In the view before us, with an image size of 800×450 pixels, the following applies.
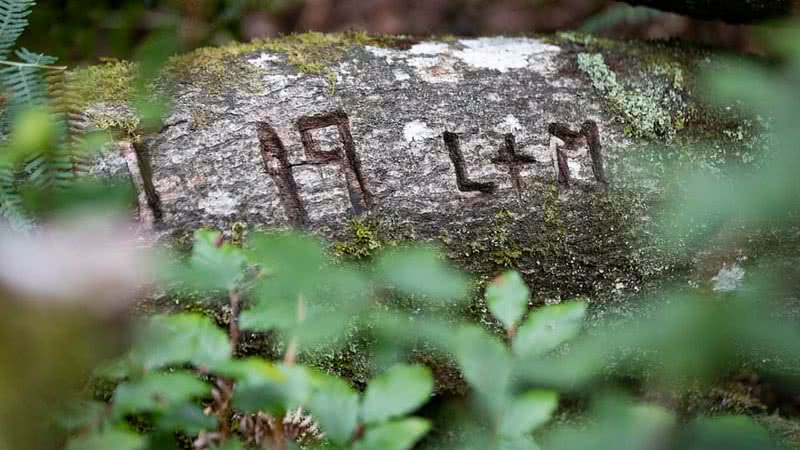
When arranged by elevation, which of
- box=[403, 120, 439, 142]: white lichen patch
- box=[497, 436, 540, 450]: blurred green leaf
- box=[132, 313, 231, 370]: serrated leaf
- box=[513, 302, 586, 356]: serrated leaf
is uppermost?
box=[132, 313, 231, 370]: serrated leaf

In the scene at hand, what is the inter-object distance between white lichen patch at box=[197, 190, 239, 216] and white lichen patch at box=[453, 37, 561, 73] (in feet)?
2.73

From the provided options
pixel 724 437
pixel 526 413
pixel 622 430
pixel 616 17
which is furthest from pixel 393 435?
pixel 616 17

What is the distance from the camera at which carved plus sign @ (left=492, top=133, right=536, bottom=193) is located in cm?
202

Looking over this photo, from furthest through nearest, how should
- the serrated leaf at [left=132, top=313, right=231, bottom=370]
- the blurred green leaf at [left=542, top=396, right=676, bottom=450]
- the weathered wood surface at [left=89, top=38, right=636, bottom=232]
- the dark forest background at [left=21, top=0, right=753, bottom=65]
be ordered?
1. the dark forest background at [left=21, top=0, right=753, bottom=65]
2. the weathered wood surface at [left=89, top=38, right=636, bottom=232]
3. the serrated leaf at [left=132, top=313, right=231, bottom=370]
4. the blurred green leaf at [left=542, top=396, right=676, bottom=450]

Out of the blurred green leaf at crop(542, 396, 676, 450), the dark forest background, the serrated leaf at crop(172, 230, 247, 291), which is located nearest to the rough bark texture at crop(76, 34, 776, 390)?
the dark forest background

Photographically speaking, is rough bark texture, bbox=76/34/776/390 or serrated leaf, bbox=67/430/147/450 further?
rough bark texture, bbox=76/34/776/390

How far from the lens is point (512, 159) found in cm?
204

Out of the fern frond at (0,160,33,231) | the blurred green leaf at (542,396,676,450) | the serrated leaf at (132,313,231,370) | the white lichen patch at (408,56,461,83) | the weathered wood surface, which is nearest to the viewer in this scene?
the blurred green leaf at (542,396,676,450)

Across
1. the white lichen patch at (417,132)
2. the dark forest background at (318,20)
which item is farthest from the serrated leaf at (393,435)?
the dark forest background at (318,20)

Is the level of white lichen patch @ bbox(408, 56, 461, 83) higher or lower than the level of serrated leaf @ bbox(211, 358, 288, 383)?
higher

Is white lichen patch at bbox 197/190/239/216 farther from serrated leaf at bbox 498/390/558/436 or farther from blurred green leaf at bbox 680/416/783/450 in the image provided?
blurred green leaf at bbox 680/416/783/450

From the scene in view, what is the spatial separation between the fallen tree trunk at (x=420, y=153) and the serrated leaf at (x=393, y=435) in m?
1.04

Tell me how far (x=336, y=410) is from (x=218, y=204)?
1.05 m

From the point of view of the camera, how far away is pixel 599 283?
6.74 ft
